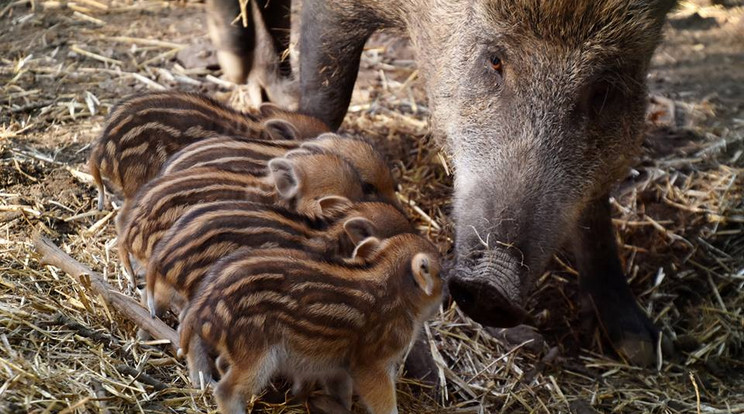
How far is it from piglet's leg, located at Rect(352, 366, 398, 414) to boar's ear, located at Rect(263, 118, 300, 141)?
121 centimetres

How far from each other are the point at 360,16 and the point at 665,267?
1999 mm

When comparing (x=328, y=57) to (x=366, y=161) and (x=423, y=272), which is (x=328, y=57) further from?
(x=423, y=272)

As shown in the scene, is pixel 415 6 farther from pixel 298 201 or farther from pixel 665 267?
pixel 665 267

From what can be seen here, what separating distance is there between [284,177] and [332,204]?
0.22 metres

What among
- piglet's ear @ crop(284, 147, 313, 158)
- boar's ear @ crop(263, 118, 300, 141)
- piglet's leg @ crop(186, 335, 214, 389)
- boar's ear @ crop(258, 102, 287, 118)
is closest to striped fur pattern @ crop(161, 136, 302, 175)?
piglet's ear @ crop(284, 147, 313, 158)

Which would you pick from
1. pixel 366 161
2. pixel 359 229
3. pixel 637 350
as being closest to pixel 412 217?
pixel 366 161

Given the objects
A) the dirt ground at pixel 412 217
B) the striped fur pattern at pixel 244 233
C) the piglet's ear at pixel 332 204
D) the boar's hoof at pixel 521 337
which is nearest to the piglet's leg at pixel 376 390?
the dirt ground at pixel 412 217

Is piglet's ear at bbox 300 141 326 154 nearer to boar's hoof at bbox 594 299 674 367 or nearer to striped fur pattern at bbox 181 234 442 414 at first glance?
striped fur pattern at bbox 181 234 442 414

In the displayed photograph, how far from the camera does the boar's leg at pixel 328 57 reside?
4305 millimetres

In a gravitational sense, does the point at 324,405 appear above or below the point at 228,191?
below

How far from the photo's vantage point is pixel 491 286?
3.17 m

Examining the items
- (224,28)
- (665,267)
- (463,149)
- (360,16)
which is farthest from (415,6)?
(665,267)

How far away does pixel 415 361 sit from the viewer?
3.52 m

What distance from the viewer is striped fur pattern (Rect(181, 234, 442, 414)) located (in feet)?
8.97
